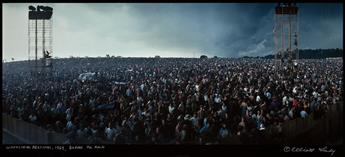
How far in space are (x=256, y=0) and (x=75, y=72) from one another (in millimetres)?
2238

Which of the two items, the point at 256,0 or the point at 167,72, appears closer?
the point at 256,0

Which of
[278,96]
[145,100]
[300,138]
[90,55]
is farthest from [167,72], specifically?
[300,138]

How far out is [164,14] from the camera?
218 inches

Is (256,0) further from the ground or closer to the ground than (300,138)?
further from the ground

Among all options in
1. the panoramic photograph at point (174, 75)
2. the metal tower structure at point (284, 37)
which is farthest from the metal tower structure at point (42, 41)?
the metal tower structure at point (284, 37)

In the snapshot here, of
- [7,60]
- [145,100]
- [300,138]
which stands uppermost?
[7,60]

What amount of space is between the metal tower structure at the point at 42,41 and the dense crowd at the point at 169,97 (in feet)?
0.33

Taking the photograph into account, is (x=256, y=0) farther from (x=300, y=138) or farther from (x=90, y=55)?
(x=90, y=55)

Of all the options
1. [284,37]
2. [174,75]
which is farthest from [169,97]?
[284,37]

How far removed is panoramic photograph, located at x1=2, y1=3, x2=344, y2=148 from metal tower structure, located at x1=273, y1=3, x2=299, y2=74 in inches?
0.5

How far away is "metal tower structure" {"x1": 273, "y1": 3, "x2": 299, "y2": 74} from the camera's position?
215 inches
